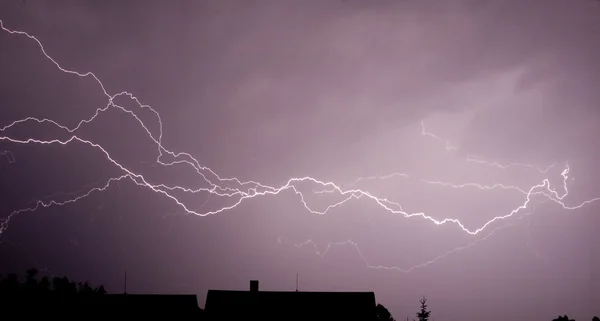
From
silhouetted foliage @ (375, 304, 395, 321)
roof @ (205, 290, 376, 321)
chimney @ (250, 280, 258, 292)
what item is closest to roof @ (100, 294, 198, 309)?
roof @ (205, 290, 376, 321)

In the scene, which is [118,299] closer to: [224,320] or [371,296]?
[224,320]

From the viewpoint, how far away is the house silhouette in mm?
23547

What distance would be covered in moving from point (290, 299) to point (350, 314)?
105 inches

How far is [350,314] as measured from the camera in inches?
928

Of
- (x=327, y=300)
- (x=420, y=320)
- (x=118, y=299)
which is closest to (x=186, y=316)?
(x=118, y=299)

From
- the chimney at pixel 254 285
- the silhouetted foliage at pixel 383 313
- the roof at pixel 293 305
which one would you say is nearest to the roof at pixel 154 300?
the roof at pixel 293 305

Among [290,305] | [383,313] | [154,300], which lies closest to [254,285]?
[290,305]

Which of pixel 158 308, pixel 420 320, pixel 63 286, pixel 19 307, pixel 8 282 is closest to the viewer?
pixel 19 307

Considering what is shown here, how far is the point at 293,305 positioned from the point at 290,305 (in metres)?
0.13

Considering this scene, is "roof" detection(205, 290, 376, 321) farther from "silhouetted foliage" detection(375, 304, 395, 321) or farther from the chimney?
"silhouetted foliage" detection(375, 304, 395, 321)

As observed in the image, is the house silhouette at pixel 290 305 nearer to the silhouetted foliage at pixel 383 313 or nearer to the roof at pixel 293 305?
the roof at pixel 293 305

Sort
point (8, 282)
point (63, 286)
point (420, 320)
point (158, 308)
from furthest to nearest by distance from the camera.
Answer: point (63, 286) → point (8, 282) → point (420, 320) → point (158, 308)

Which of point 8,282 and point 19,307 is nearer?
point 19,307

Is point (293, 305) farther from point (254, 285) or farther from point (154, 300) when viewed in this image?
point (154, 300)
